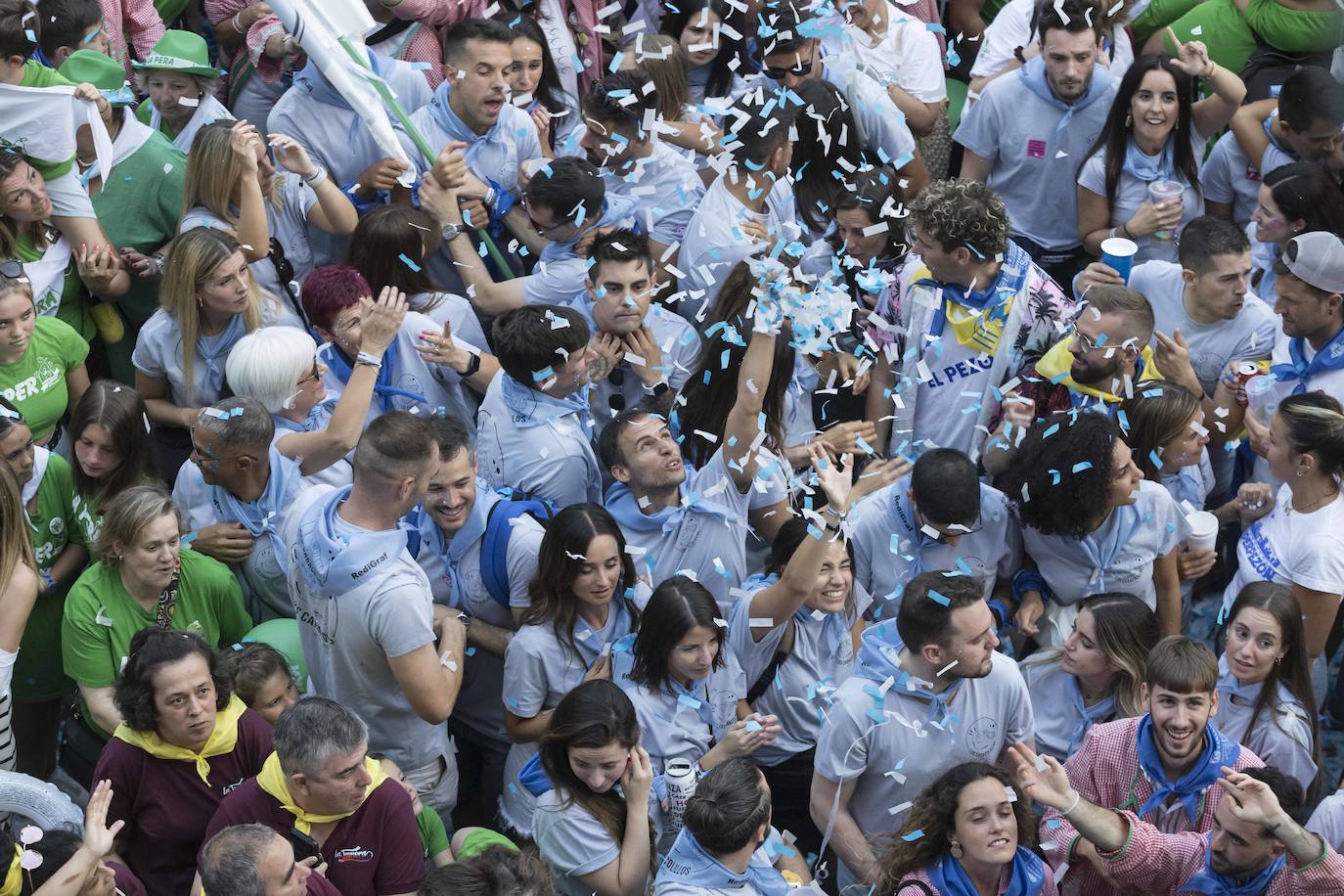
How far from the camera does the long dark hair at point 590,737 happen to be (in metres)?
5.32

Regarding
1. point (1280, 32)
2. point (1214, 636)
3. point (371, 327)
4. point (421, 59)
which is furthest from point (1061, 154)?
point (371, 327)

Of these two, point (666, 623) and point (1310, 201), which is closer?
point (666, 623)

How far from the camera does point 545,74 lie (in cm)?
838

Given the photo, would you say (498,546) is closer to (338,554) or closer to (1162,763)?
(338,554)

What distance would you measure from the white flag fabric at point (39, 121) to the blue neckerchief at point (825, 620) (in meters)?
3.13

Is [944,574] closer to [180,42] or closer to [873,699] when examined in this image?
[873,699]

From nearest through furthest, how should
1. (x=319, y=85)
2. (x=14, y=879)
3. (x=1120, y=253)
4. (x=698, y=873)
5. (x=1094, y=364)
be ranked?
(x=14, y=879) < (x=698, y=873) < (x=1094, y=364) < (x=1120, y=253) < (x=319, y=85)

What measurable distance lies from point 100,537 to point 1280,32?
233 inches

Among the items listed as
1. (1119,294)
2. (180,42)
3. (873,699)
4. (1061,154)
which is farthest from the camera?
(1061,154)

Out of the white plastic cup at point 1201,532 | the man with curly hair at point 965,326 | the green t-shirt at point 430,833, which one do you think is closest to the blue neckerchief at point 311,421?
the green t-shirt at point 430,833

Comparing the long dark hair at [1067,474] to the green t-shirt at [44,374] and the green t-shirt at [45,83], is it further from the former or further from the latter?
the green t-shirt at [45,83]

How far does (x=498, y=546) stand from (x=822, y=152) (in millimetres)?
2753

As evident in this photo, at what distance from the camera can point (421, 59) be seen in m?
8.48

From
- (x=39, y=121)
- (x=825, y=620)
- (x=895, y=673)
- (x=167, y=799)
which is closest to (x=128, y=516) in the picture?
(x=167, y=799)
